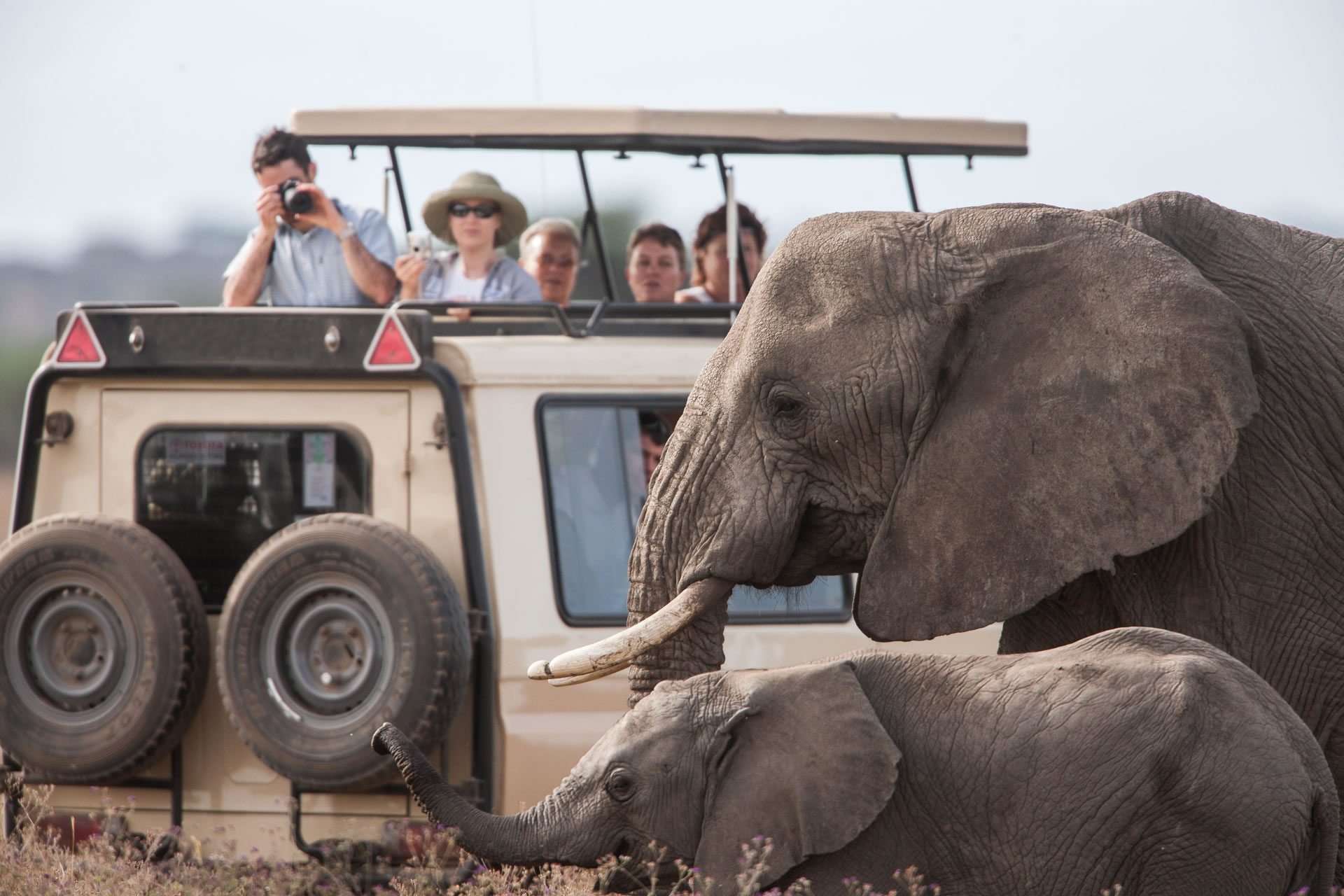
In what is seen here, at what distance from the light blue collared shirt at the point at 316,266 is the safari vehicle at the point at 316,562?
3.25ft

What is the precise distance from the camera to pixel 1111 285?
131 inches

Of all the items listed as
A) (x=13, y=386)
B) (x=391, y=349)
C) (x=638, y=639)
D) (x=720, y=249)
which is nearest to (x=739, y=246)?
(x=720, y=249)

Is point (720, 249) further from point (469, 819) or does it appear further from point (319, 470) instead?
point (469, 819)

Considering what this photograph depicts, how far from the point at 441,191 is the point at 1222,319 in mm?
4655

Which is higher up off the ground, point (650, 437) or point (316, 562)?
point (650, 437)

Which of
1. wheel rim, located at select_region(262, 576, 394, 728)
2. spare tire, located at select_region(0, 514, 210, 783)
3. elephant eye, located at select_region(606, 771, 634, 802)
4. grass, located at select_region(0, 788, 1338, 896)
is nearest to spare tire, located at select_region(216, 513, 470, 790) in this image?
wheel rim, located at select_region(262, 576, 394, 728)

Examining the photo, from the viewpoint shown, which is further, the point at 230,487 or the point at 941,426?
the point at 230,487

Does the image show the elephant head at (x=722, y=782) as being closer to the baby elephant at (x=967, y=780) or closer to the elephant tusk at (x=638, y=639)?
the baby elephant at (x=967, y=780)

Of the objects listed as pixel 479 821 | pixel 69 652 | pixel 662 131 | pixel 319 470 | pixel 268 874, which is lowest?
pixel 268 874

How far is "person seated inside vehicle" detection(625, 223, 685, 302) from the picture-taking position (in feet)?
25.1

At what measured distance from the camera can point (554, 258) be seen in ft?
25.2

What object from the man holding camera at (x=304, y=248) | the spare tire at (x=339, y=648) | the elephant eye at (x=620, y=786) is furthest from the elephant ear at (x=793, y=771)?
the man holding camera at (x=304, y=248)

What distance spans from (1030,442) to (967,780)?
0.68 metres

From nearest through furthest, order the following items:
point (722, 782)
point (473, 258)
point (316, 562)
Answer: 1. point (722, 782)
2. point (316, 562)
3. point (473, 258)
